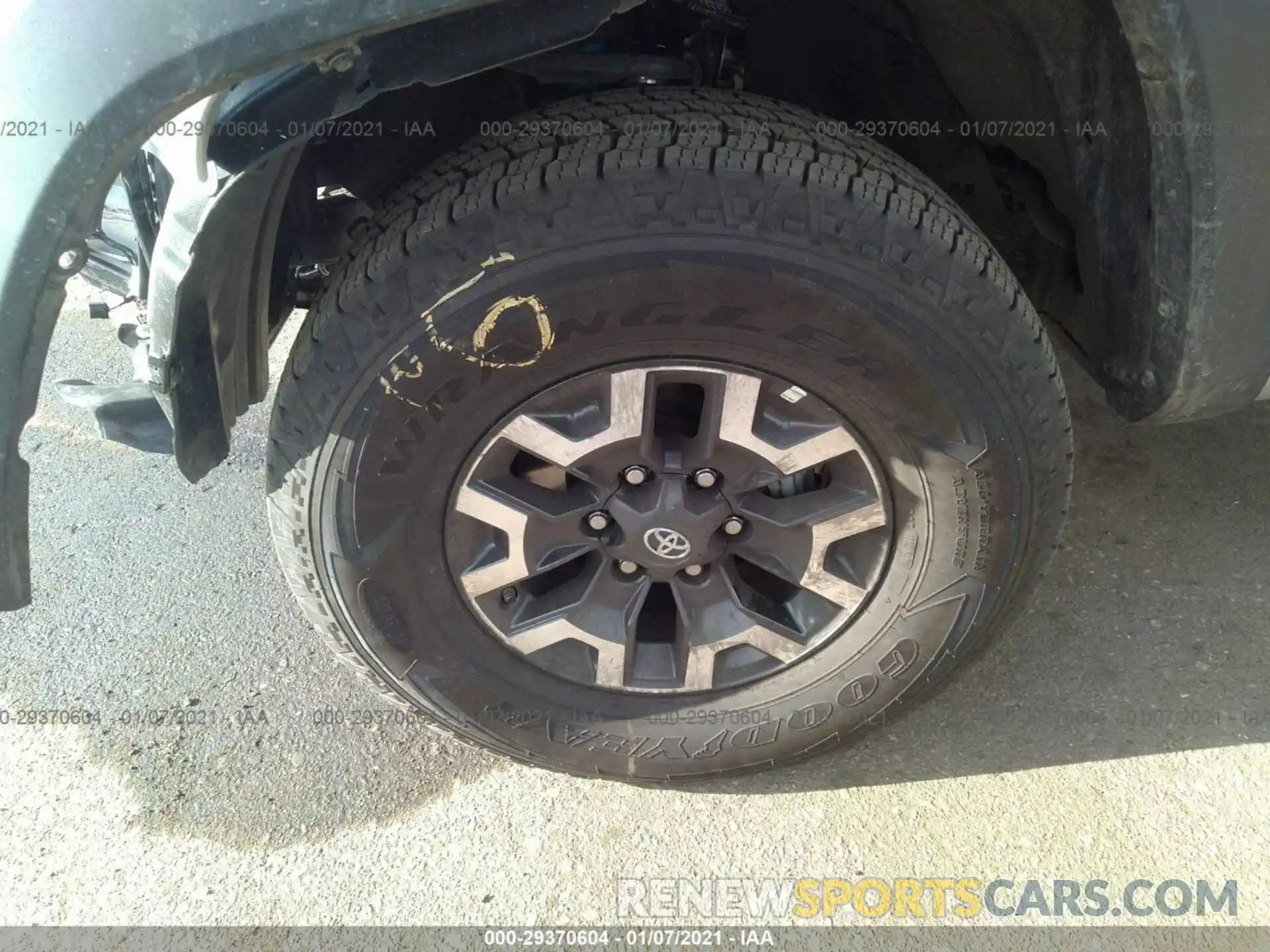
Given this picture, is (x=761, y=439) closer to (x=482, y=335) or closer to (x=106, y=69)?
(x=482, y=335)

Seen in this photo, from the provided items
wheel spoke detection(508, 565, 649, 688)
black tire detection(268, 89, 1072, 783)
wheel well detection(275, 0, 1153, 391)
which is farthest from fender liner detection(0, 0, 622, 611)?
wheel spoke detection(508, 565, 649, 688)

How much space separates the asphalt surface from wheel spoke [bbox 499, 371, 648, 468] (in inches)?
32.6

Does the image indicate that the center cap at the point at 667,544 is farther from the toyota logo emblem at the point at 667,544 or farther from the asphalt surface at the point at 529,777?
the asphalt surface at the point at 529,777

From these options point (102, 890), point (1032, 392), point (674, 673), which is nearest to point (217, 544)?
point (102, 890)

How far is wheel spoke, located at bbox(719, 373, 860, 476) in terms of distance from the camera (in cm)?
162

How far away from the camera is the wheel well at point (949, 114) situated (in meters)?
1.65

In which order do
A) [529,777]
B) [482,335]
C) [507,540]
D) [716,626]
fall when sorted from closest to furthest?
[482,335] < [507,540] < [716,626] < [529,777]

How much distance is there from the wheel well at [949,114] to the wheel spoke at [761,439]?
0.63 metres

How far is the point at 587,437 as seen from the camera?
1639mm

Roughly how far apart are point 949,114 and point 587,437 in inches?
47.9

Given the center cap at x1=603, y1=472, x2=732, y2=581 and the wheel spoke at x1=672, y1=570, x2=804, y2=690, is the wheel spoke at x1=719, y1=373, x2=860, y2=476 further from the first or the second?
the wheel spoke at x1=672, y1=570, x2=804, y2=690

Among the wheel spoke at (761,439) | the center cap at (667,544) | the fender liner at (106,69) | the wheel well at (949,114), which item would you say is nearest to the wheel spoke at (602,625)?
the center cap at (667,544)

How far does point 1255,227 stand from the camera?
1490 mm

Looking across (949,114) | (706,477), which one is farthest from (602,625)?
(949,114)
